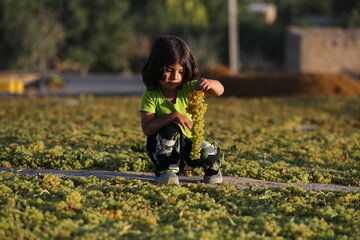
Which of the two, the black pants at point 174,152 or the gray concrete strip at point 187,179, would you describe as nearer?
the black pants at point 174,152

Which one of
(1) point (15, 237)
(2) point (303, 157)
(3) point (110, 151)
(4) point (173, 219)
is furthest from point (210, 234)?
(2) point (303, 157)

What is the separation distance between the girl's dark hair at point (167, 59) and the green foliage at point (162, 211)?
120cm

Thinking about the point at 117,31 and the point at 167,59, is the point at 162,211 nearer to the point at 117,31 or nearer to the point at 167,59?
the point at 167,59

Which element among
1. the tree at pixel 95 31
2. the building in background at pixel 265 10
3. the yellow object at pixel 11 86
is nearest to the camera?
the yellow object at pixel 11 86

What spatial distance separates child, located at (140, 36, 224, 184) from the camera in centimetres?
521

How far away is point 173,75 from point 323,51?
21516 millimetres

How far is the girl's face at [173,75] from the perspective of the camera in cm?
527

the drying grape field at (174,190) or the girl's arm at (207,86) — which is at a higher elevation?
the girl's arm at (207,86)

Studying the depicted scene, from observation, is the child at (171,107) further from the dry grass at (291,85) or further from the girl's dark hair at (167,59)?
the dry grass at (291,85)

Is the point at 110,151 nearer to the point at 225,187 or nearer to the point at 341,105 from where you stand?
the point at 225,187

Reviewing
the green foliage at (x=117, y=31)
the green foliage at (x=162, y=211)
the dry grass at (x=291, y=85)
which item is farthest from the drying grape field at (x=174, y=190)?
the green foliage at (x=117, y=31)

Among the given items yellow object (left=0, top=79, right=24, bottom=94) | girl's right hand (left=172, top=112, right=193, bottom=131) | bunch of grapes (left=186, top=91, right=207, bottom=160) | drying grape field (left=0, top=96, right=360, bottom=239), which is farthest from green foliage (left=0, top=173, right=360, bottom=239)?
yellow object (left=0, top=79, right=24, bottom=94)

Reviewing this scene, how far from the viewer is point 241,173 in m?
6.18

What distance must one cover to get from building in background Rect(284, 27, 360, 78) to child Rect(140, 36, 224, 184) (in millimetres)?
20774
